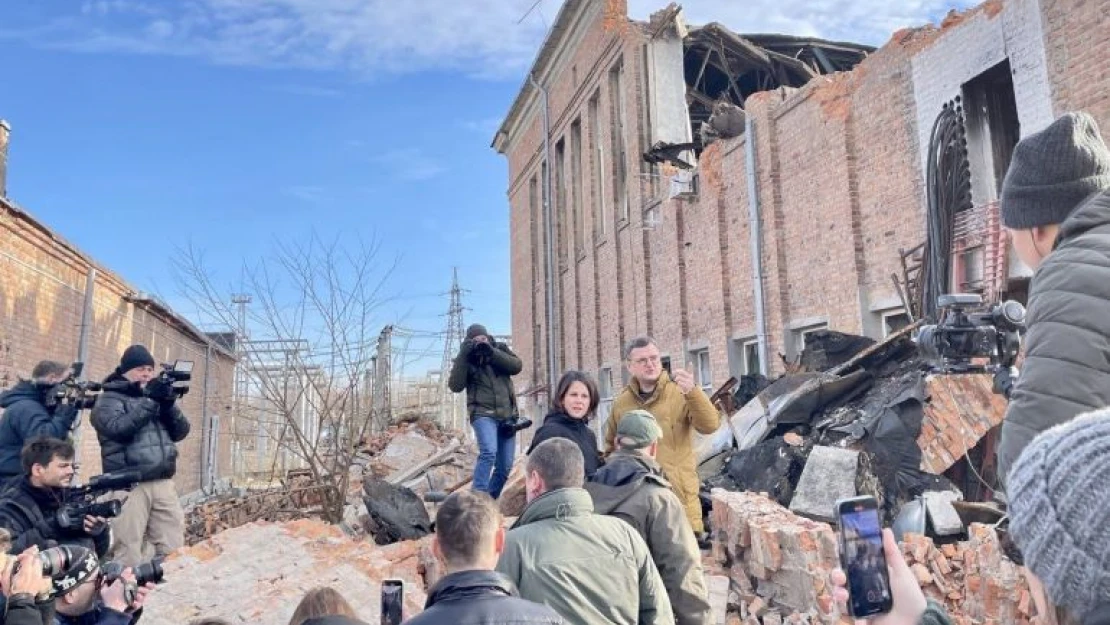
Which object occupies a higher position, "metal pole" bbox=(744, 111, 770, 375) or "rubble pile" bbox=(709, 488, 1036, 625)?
"metal pole" bbox=(744, 111, 770, 375)

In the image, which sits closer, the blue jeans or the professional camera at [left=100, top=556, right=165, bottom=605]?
the professional camera at [left=100, top=556, right=165, bottom=605]

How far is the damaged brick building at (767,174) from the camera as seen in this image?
7637 mm

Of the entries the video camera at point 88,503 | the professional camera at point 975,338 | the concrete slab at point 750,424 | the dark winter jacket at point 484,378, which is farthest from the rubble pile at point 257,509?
the professional camera at point 975,338

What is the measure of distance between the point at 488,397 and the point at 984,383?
4270mm

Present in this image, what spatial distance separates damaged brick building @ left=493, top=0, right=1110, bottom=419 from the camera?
7.64 m

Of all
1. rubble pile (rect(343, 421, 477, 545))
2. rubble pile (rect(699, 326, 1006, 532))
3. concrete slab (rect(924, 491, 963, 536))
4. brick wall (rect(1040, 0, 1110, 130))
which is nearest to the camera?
concrete slab (rect(924, 491, 963, 536))

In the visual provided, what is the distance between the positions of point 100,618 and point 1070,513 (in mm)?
3066

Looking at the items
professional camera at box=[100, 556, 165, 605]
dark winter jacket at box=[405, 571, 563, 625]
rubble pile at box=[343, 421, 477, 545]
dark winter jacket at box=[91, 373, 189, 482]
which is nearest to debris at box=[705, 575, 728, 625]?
rubble pile at box=[343, 421, 477, 545]

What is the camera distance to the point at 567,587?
2486mm

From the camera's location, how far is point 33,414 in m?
4.64

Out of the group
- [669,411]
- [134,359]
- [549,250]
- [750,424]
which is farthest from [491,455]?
[549,250]

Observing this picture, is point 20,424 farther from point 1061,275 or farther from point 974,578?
point 974,578

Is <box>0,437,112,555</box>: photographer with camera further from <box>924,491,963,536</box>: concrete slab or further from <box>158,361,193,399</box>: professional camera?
<box>924,491,963,536</box>: concrete slab

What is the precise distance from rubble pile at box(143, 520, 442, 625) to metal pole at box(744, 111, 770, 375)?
715 centimetres
